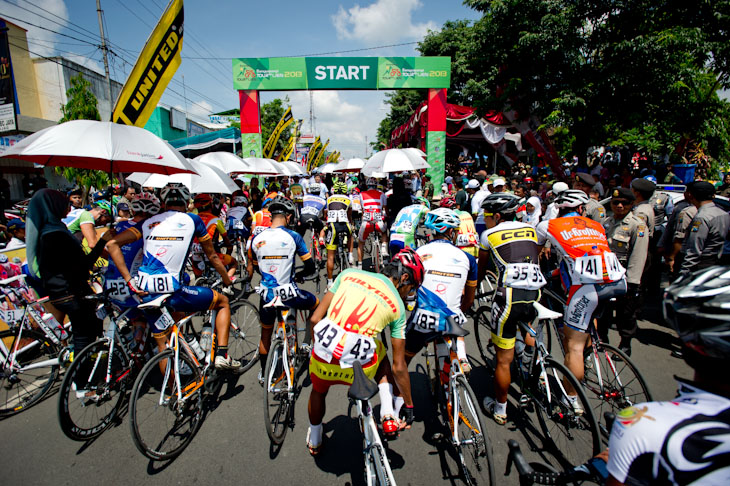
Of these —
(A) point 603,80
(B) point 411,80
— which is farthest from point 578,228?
(B) point 411,80

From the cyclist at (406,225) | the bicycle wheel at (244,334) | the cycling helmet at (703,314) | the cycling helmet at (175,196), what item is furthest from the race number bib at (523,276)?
the cycling helmet at (175,196)

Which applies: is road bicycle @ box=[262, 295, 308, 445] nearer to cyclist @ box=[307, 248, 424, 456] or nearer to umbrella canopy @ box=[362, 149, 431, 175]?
cyclist @ box=[307, 248, 424, 456]

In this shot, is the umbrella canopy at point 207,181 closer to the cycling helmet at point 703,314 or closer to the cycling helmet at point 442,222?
the cycling helmet at point 442,222

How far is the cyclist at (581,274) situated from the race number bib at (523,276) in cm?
40

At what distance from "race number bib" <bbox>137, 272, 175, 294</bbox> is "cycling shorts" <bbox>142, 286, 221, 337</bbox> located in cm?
7

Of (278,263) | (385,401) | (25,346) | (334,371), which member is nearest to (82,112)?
(25,346)

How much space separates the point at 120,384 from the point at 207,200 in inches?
133

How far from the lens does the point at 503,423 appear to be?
3.33 meters

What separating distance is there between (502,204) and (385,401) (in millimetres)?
2180

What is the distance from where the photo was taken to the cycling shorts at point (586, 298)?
3.20 meters

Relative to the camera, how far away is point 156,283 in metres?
3.39

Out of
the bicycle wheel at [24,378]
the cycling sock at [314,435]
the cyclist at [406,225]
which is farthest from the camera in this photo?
the cyclist at [406,225]

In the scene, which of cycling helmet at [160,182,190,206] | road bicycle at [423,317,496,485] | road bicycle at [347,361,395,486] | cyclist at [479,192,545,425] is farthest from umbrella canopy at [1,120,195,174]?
cyclist at [479,192,545,425]

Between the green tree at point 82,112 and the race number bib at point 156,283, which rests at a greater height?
the green tree at point 82,112
